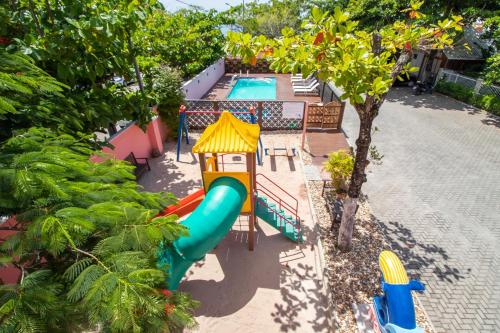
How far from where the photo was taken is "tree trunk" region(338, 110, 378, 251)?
4831 mm

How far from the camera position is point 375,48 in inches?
174

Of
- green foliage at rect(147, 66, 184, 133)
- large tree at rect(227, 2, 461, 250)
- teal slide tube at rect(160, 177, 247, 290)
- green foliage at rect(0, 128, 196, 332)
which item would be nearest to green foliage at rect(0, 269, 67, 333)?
green foliage at rect(0, 128, 196, 332)

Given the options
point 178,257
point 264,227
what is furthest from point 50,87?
point 264,227

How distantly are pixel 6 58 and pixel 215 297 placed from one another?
5.51 metres

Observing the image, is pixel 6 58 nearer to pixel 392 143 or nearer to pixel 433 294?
pixel 433 294

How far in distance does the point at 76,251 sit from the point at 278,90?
20939 mm

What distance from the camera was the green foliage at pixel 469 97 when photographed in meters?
14.7

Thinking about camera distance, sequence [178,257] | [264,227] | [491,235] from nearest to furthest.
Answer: [178,257] < [491,235] < [264,227]

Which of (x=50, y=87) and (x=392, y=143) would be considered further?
(x=392, y=143)

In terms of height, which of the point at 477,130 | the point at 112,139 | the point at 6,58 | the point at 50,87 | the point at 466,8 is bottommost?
the point at 477,130

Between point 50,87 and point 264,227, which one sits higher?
point 50,87

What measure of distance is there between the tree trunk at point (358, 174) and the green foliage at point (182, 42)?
13.3m

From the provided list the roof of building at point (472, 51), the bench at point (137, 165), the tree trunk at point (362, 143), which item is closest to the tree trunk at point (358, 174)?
the tree trunk at point (362, 143)

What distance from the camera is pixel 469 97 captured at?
16453mm
